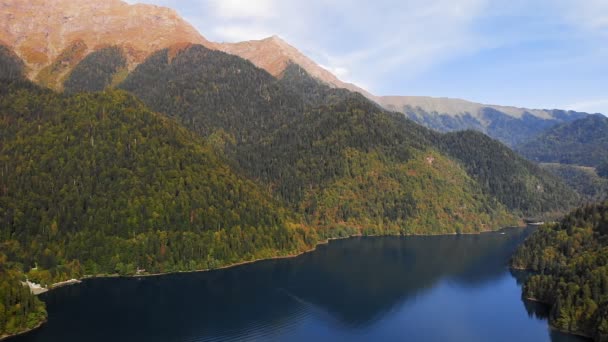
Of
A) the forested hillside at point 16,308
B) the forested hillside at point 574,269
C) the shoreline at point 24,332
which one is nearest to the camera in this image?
the shoreline at point 24,332

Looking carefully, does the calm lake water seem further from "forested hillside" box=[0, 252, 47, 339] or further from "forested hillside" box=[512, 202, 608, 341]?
"forested hillside" box=[512, 202, 608, 341]

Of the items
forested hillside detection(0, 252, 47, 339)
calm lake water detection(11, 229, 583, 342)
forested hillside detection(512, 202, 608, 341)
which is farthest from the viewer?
calm lake water detection(11, 229, 583, 342)

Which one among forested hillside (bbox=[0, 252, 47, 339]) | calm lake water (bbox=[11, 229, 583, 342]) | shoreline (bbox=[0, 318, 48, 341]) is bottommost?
calm lake water (bbox=[11, 229, 583, 342])

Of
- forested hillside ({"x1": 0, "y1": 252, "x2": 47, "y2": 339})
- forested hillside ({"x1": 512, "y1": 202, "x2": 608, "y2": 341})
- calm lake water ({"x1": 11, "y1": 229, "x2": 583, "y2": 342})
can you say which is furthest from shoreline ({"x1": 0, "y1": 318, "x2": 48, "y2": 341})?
forested hillside ({"x1": 512, "y1": 202, "x2": 608, "y2": 341})

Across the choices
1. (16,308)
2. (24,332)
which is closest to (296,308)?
(24,332)

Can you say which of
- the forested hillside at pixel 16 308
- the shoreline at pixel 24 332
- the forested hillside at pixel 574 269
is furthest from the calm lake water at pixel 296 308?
the forested hillside at pixel 574 269

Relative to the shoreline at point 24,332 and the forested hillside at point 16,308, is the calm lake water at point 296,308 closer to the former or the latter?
the shoreline at point 24,332

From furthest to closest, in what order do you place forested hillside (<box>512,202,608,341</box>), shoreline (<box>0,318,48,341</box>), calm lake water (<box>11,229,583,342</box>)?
calm lake water (<box>11,229,583,342</box>) → forested hillside (<box>512,202,608,341</box>) → shoreline (<box>0,318,48,341</box>)
